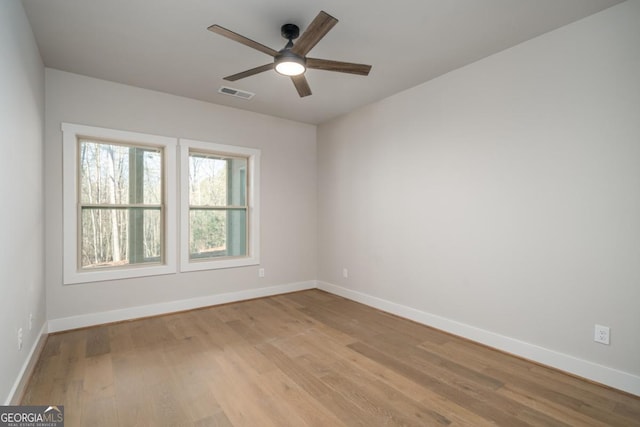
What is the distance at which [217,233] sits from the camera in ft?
14.6

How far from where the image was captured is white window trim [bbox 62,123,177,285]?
3297 millimetres

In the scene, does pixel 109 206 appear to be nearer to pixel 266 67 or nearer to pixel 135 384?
pixel 135 384

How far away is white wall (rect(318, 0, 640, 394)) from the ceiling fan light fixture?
175cm

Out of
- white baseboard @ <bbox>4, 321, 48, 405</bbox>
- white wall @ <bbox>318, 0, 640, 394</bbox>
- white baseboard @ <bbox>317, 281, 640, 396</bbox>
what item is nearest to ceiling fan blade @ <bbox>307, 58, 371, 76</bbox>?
white wall @ <bbox>318, 0, 640, 394</bbox>

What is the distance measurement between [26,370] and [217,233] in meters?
2.41

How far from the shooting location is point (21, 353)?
7.27 feet

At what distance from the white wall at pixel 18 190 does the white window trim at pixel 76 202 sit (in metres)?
0.38

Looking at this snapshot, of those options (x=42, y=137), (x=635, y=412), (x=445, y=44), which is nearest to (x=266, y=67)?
(x=445, y=44)

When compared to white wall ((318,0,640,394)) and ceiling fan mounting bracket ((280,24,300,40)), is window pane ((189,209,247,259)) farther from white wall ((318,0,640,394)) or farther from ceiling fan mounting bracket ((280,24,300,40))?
ceiling fan mounting bracket ((280,24,300,40))

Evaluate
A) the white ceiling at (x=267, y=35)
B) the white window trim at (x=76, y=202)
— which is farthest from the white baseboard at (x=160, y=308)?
the white ceiling at (x=267, y=35)

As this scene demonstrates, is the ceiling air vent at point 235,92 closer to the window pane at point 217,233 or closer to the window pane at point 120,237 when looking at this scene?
the window pane at point 217,233

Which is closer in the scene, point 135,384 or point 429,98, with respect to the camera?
point 135,384

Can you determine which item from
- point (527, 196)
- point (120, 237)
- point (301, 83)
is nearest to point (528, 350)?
point (527, 196)

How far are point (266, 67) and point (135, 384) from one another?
2588 mm
